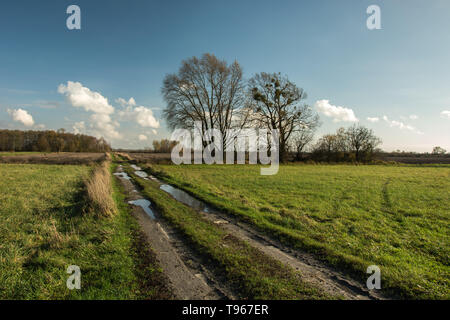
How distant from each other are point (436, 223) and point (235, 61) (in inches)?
1156

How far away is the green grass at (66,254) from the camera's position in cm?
339

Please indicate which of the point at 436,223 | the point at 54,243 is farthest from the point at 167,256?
the point at 436,223

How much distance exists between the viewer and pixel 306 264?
168 inches

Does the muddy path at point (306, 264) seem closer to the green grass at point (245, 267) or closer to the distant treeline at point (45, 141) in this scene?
the green grass at point (245, 267)

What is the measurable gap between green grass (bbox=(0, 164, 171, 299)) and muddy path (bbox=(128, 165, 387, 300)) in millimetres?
2520

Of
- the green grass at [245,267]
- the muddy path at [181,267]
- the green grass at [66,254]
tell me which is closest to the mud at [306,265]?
the green grass at [245,267]

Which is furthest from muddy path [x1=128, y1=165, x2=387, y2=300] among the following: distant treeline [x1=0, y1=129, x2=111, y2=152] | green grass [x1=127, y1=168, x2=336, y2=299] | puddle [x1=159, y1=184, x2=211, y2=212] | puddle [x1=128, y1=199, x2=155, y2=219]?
distant treeline [x1=0, y1=129, x2=111, y2=152]

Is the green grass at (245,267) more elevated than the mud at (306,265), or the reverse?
the green grass at (245,267)

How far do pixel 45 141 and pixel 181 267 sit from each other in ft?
382

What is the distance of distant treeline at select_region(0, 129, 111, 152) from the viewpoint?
8859 centimetres

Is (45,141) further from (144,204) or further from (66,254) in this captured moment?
(66,254)

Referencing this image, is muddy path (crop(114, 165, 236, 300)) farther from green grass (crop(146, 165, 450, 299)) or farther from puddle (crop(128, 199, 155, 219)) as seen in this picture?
green grass (crop(146, 165, 450, 299))

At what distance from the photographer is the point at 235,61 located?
30.7 metres

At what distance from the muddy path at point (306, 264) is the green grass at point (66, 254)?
8.27ft
